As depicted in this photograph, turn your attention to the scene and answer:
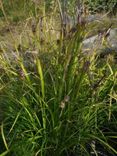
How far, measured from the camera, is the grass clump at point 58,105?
3346 mm

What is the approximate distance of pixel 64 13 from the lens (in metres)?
3.32

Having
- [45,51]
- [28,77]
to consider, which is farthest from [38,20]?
[28,77]

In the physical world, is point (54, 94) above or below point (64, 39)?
below

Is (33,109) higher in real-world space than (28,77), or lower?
lower

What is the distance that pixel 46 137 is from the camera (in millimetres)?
3426

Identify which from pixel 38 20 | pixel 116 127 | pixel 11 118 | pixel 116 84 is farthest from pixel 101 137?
pixel 38 20

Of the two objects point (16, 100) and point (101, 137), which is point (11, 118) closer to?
point (16, 100)

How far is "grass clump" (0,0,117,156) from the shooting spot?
335 centimetres

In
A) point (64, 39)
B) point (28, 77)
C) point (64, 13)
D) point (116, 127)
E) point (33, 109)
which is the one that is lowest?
point (116, 127)

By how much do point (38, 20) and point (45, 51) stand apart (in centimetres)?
27

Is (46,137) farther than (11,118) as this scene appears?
No

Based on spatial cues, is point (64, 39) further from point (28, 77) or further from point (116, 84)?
point (116, 84)

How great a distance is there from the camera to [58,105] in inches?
134

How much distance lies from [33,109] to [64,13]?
825 mm
